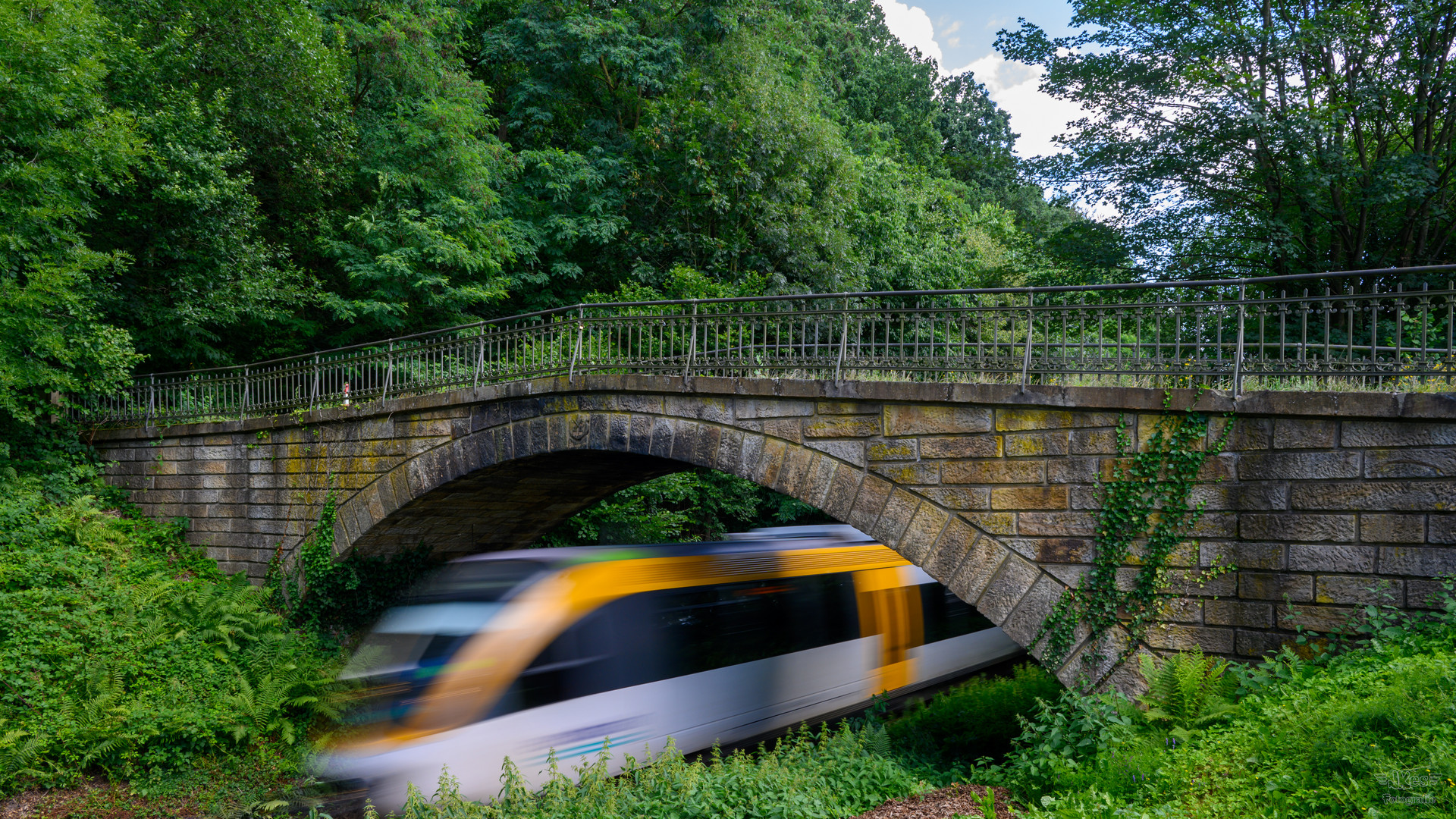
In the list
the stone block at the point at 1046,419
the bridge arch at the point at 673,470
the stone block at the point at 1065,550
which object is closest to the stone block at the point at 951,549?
the bridge arch at the point at 673,470

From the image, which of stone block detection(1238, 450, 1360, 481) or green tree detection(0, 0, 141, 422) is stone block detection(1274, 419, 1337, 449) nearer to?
stone block detection(1238, 450, 1360, 481)

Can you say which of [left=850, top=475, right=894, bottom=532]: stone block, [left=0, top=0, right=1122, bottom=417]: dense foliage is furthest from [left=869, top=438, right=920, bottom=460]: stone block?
[left=0, top=0, right=1122, bottom=417]: dense foliage

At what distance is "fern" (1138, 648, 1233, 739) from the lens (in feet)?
18.4

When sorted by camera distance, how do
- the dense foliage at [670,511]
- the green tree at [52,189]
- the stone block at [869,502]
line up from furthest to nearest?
the dense foliage at [670,511], the green tree at [52,189], the stone block at [869,502]

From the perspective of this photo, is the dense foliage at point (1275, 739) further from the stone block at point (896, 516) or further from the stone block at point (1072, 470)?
the stone block at point (896, 516)

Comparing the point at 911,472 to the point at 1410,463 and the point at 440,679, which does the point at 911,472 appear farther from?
the point at 440,679

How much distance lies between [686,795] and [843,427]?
3.61 meters

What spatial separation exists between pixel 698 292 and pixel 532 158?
226 inches

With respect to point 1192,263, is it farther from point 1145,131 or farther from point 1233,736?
point 1233,736

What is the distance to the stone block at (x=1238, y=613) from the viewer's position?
6.02m

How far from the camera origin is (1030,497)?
6.89m

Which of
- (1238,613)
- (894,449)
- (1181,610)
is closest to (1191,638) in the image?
(1181,610)

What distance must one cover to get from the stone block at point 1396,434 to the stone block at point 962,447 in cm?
239

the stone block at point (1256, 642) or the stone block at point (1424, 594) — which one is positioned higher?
the stone block at point (1424, 594)
